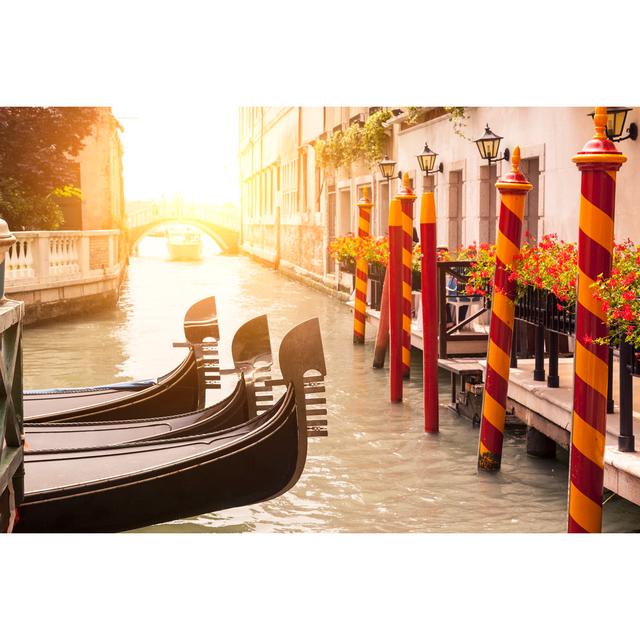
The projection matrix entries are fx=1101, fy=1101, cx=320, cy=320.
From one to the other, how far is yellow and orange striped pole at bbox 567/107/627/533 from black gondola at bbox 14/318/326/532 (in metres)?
0.89

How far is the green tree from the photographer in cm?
997

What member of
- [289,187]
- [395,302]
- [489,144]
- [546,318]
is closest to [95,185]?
[289,187]

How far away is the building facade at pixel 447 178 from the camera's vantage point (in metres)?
5.83

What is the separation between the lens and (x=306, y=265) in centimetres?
1581

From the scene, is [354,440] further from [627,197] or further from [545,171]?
[545,171]

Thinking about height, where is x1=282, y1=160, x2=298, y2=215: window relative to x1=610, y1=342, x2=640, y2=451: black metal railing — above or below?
above

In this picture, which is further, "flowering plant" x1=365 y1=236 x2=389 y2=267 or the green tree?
the green tree

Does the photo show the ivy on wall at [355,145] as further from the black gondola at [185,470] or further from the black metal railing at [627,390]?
the black metal railing at [627,390]

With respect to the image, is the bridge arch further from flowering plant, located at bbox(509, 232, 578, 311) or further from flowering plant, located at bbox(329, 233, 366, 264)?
flowering plant, located at bbox(509, 232, 578, 311)

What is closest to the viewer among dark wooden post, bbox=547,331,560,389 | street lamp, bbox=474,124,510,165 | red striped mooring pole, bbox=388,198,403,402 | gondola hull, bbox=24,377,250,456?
gondola hull, bbox=24,377,250,456

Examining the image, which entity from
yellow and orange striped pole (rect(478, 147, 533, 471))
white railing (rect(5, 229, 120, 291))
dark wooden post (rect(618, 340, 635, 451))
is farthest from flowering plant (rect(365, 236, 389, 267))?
dark wooden post (rect(618, 340, 635, 451))

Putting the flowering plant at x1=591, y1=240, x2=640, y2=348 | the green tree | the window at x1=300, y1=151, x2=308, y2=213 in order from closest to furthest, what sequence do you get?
the flowering plant at x1=591, y1=240, x2=640, y2=348, the green tree, the window at x1=300, y1=151, x2=308, y2=213
